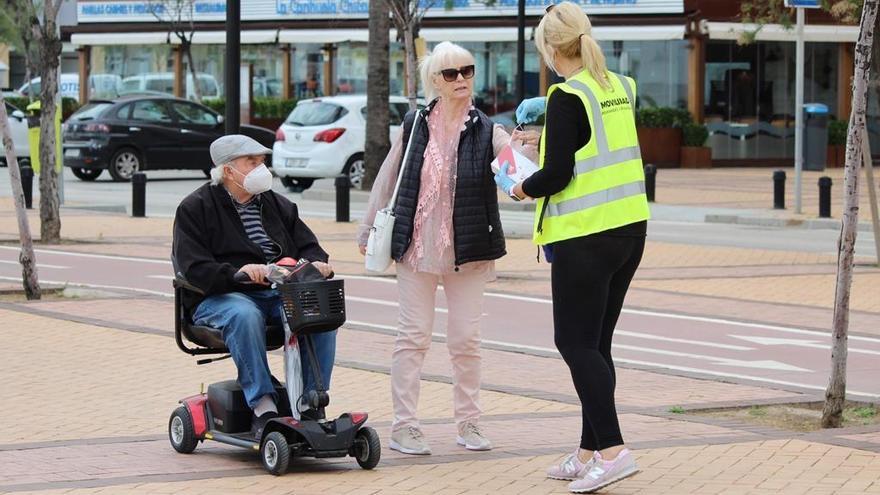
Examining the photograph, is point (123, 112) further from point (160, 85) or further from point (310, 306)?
point (310, 306)

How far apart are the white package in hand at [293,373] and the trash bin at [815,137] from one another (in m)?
27.3

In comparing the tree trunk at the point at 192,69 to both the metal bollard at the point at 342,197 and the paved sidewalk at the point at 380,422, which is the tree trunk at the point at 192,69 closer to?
the metal bollard at the point at 342,197

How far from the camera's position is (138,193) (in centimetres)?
2286

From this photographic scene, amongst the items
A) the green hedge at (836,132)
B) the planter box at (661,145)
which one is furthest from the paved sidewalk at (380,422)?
the green hedge at (836,132)

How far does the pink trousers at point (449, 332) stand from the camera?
25.8 feet

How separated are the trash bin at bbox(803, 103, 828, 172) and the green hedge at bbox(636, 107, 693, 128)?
3.89 metres

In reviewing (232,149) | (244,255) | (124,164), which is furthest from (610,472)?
(124,164)

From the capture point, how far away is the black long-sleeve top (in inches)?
271

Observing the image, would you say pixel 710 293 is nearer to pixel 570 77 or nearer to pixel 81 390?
pixel 81 390

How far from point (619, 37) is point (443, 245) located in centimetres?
Answer: 3272

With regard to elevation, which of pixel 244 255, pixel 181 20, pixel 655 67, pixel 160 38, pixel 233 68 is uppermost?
pixel 181 20

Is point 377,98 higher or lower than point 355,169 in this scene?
higher

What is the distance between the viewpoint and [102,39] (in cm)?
4959

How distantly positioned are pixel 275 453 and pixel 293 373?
15.5 inches
